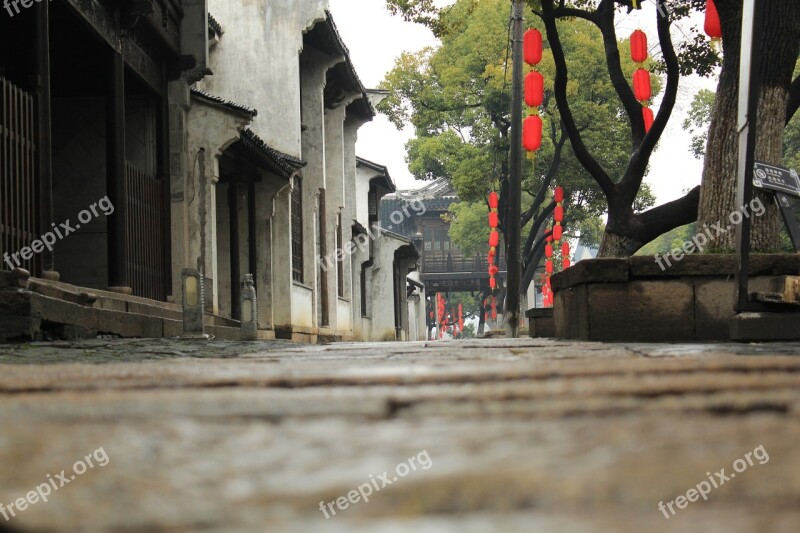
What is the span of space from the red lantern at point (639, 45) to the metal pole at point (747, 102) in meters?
8.16

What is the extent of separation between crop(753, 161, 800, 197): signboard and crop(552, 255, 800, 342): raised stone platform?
1.71 feet

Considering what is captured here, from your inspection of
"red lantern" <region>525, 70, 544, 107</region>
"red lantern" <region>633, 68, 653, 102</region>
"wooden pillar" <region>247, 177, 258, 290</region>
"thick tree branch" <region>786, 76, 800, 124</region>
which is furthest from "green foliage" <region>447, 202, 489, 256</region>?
"thick tree branch" <region>786, 76, 800, 124</region>

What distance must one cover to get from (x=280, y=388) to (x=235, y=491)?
1.02m

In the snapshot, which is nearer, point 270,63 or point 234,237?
point 234,237

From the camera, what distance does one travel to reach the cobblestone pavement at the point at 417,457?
81 centimetres

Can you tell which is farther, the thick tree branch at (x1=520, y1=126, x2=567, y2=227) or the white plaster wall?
the thick tree branch at (x1=520, y1=126, x2=567, y2=227)

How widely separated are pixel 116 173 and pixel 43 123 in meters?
2.36

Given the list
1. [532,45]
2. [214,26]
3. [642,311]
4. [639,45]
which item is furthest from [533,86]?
[642,311]

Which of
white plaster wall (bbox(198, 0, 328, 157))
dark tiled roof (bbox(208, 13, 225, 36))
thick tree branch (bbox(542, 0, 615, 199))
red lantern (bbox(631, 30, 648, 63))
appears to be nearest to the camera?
thick tree branch (bbox(542, 0, 615, 199))

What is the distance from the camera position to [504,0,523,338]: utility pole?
19797 millimetres

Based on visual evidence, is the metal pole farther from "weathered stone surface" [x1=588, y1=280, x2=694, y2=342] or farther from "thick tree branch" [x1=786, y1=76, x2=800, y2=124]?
"thick tree branch" [x1=786, y1=76, x2=800, y2=124]

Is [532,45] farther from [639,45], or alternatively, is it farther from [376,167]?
[376,167]

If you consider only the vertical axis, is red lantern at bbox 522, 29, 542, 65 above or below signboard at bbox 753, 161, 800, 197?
above

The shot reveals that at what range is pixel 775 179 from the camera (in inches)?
275
